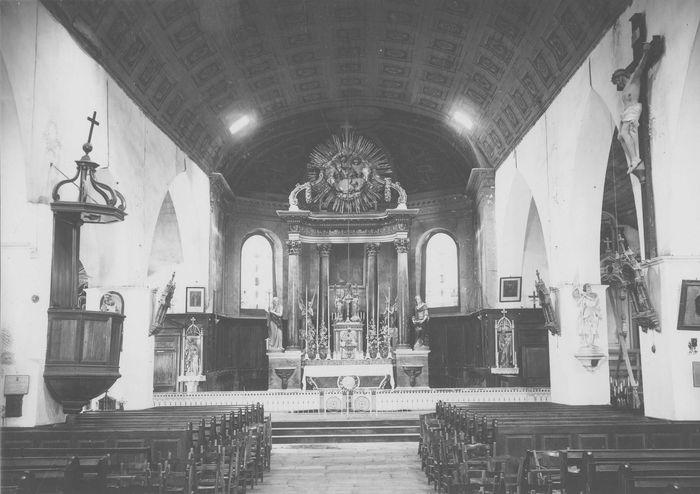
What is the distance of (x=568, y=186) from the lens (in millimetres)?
15016

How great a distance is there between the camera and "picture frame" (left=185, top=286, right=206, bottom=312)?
1984 cm

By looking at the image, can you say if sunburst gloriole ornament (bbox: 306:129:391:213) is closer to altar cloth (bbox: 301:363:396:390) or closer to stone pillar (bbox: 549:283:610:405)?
altar cloth (bbox: 301:363:396:390)

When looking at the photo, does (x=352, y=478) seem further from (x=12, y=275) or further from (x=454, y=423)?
(x=12, y=275)

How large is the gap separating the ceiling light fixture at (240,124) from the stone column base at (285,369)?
263 inches

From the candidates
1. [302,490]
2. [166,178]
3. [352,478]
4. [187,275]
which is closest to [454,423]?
[352,478]

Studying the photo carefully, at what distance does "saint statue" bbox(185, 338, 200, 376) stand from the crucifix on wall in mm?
12183

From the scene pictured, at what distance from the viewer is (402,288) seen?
22828 mm

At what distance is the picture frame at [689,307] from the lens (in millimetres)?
10258

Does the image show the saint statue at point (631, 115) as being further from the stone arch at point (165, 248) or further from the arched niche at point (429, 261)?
the arched niche at point (429, 261)

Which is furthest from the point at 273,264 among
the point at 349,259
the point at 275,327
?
the point at 275,327

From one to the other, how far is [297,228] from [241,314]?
3362 mm

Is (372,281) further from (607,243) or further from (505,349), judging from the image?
(607,243)

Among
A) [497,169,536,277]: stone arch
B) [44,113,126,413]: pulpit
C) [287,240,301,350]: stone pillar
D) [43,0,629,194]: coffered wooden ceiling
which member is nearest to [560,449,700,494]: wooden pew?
[44,113,126,413]: pulpit

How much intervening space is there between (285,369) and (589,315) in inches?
382
